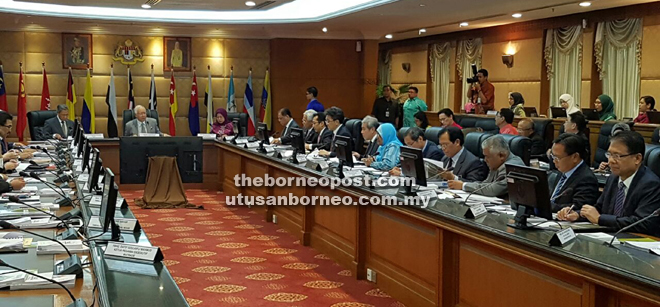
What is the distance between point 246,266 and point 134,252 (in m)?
2.79

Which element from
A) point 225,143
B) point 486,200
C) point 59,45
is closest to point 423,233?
point 486,200

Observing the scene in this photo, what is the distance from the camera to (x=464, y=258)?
155 inches

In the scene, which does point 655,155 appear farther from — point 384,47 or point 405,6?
point 384,47

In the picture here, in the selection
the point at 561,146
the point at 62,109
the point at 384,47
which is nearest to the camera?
the point at 561,146

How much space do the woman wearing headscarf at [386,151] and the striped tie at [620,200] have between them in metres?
2.85

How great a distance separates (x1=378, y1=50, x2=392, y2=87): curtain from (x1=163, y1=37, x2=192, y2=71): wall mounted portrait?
6903mm

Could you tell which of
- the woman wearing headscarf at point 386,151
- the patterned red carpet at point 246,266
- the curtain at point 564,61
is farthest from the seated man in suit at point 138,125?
the curtain at point 564,61

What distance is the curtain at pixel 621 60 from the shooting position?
1109 centimetres

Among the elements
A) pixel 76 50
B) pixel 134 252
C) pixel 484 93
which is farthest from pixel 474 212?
pixel 76 50

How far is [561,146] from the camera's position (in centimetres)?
422

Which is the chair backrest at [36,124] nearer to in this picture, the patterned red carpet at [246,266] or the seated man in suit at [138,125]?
the seated man in suit at [138,125]

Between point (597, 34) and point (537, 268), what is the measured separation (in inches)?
365

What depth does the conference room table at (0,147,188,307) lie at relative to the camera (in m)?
2.44

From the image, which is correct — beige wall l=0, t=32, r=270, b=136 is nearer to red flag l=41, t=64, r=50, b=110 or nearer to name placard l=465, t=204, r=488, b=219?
red flag l=41, t=64, r=50, b=110
